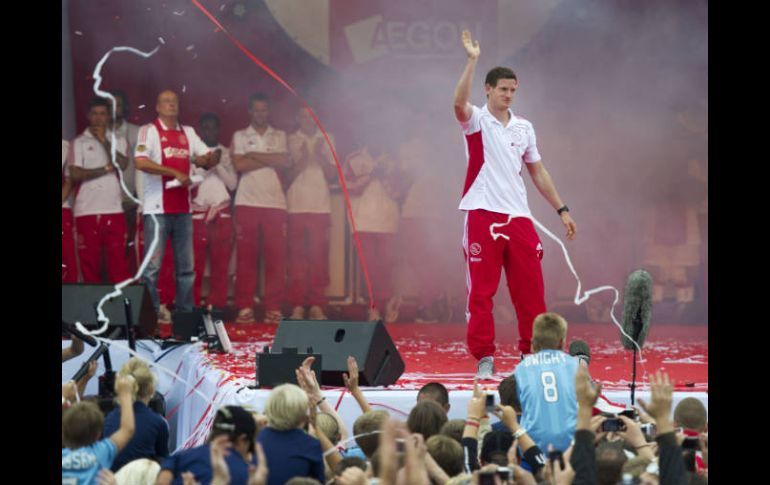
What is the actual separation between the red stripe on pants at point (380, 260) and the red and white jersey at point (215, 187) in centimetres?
125

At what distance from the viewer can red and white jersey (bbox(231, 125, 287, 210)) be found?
32.7ft

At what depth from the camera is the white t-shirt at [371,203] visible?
10422 mm

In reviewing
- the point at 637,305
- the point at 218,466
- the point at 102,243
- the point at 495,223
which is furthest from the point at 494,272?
the point at 102,243

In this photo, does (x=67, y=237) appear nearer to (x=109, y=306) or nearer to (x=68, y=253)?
(x=68, y=253)

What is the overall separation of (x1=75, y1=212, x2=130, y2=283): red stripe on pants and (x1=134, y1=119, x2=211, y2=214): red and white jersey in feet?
4.33

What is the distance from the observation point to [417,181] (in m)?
10.7

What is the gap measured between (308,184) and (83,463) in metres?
6.24

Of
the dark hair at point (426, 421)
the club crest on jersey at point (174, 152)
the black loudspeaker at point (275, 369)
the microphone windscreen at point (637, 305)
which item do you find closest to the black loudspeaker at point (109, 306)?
the club crest on jersey at point (174, 152)

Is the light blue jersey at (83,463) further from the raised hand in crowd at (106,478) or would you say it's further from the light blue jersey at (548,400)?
the light blue jersey at (548,400)

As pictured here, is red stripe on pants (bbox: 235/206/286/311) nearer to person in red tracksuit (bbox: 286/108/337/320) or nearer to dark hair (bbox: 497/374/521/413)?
person in red tracksuit (bbox: 286/108/337/320)

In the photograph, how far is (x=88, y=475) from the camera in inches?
163
